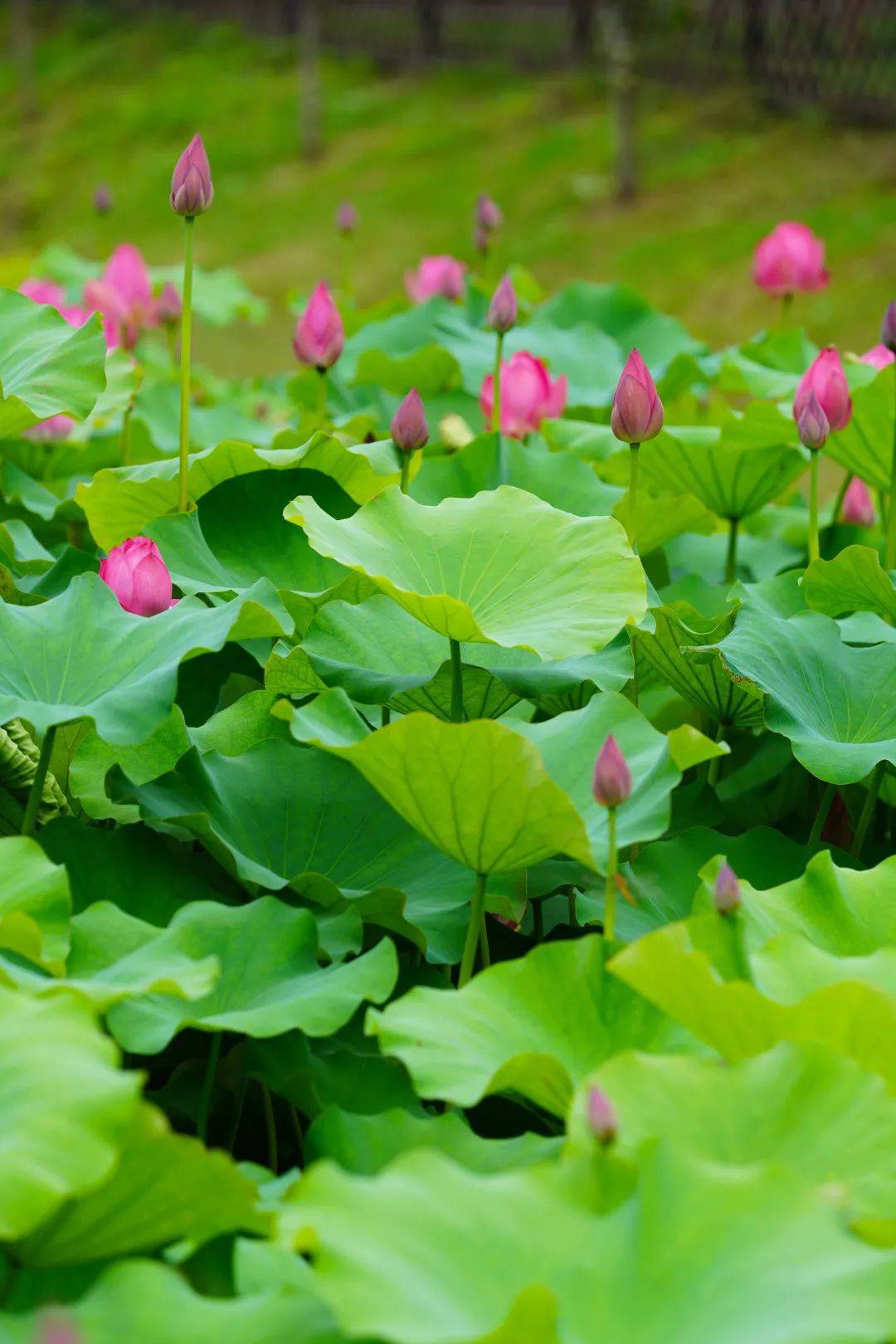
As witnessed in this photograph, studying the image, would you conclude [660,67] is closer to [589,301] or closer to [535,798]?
[589,301]

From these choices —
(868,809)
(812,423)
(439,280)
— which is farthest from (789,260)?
(868,809)

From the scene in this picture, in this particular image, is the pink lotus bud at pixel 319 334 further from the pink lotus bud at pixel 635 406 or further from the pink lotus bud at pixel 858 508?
the pink lotus bud at pixel 858 508

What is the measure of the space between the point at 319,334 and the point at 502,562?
0.51 metres

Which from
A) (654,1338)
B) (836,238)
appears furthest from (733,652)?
(836,238)

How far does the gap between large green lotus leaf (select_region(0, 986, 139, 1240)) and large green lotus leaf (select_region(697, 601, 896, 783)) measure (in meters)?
0.56

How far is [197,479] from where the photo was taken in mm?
1392

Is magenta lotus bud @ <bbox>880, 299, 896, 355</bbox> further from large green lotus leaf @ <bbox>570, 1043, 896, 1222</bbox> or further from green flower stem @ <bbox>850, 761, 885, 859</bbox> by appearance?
large green lotus leaf @ <bbox>570, 1043, 896, 1222</bbox>

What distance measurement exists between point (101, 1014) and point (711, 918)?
341 mm

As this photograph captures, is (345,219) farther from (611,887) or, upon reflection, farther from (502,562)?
(611,887)

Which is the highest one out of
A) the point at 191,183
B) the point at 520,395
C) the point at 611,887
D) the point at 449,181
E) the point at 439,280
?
the point at 191,183

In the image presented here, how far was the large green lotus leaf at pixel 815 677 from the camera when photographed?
111 centimetres

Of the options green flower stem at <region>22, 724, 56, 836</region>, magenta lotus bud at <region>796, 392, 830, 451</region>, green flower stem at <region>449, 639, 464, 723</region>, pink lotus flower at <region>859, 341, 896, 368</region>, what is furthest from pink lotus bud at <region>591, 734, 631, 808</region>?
pink lotus flower at <region>859, 341, 896, 368</region>

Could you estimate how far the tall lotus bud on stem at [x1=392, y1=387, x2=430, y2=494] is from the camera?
1.33m

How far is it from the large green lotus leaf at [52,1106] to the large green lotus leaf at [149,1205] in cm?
1
